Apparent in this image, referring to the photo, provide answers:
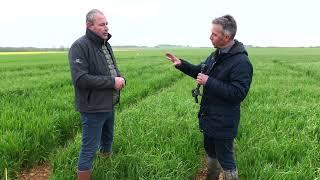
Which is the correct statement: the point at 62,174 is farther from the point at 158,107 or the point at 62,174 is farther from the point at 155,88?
the point at 155,88

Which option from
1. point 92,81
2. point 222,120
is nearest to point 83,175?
point 92,81

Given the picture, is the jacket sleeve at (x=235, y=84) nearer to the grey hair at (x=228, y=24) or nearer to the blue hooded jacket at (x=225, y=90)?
the blue hooded jacket at (x=225, y=90)

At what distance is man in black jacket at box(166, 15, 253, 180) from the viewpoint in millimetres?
4426

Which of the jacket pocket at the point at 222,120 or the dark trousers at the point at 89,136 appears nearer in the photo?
the jacket pocket at the point at 222,120

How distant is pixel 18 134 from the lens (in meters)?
6.30

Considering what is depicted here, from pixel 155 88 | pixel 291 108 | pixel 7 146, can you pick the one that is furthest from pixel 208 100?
pixel 155 88

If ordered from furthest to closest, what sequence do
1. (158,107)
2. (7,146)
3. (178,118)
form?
(158,107) < (178,118) < (7,146)

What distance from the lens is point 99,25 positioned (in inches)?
185

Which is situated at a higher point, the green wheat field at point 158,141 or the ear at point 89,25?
the ear at point 89,25

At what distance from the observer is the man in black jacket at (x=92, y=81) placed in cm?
461

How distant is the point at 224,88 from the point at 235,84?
0.43 feet

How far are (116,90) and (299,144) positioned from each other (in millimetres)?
3113

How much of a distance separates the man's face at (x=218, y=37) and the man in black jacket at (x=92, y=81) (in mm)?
1213

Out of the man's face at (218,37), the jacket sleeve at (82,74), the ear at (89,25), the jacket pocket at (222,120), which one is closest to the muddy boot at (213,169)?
the jacket pocket at (222,120)
